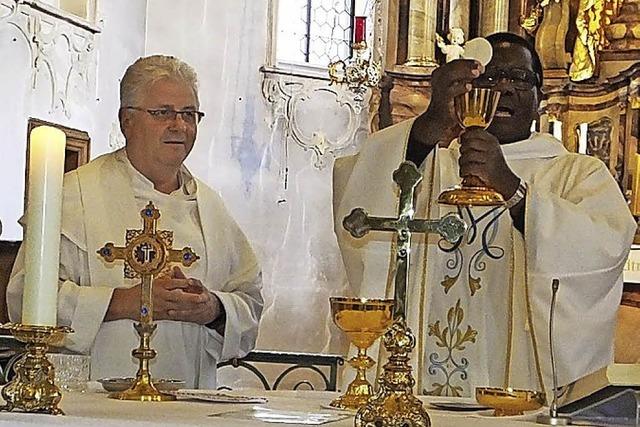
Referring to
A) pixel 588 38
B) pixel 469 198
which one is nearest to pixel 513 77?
pixel 469 198

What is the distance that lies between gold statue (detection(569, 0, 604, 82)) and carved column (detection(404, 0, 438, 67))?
1.30 meters

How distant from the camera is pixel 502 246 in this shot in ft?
11.7

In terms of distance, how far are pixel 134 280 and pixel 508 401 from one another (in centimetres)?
148

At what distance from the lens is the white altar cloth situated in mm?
1996

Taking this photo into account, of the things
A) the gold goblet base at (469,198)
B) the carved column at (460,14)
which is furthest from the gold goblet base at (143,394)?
the carved column at (460,14)

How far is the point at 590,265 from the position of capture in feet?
10.6

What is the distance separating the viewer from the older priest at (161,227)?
3.37m

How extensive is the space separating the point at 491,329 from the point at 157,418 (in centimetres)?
159

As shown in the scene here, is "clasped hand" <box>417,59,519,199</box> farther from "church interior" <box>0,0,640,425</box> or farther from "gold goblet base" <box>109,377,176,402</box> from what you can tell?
"church interior" <box>0,0,640,425</box>

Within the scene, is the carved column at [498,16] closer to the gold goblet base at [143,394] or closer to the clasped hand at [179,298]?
the clasped hand at [179,298]

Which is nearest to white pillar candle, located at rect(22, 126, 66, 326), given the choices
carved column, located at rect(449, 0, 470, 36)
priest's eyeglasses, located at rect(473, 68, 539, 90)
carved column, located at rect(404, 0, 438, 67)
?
priest's eyeglasses, located at rect(473, 68, 539, 90)

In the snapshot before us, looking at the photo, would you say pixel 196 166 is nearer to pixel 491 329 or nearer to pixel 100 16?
pixel 100 16

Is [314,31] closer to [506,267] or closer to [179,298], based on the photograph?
[506,267]

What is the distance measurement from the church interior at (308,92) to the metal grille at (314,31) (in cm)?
1
